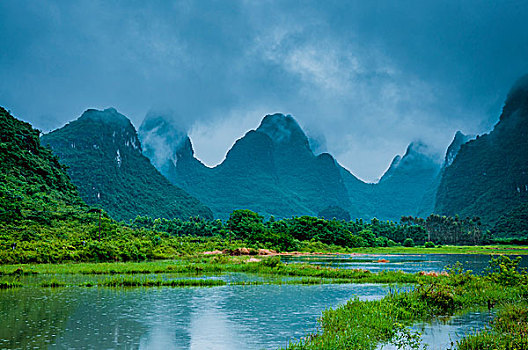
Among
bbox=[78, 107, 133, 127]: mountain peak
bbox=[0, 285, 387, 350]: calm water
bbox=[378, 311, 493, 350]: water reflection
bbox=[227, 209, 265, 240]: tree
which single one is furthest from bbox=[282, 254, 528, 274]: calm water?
bbox=[78, 107, 133, 127]: mountain peak

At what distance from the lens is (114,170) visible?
93.8 metres

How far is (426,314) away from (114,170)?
90.1 m

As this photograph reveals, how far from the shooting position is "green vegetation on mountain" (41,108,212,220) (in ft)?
280

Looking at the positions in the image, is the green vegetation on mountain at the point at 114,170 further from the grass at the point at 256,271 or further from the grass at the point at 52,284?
the grass at the point at 52,284

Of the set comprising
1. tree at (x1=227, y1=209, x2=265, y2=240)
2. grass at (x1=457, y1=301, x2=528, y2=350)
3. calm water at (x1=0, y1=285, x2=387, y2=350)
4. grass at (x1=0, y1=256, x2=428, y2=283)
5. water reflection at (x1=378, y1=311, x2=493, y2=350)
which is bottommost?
water reflection at (x1=378, y1=311, x2=493, y2=350)

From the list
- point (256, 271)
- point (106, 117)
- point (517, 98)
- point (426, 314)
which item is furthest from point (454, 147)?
point (426, 314)

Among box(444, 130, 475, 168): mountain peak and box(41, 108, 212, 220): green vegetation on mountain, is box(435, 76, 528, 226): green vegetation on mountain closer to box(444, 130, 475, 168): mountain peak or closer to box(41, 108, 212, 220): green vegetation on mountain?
box(444, 130, 475, 168): mountain peak

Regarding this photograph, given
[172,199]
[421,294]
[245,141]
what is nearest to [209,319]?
[421,294]

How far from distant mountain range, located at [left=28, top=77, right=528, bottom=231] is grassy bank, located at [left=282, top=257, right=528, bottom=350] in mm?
73716

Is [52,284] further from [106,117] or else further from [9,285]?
[106,117]

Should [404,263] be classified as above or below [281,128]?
below

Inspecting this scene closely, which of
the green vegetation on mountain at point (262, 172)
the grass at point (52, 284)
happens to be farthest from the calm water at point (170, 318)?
the green vegetation on mountain at point (262, 172)

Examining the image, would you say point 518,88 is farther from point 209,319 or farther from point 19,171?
point 209,319

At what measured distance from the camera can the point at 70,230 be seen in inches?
1383
